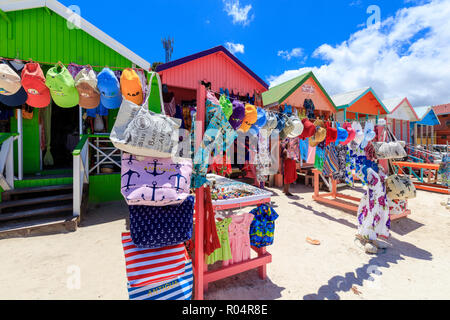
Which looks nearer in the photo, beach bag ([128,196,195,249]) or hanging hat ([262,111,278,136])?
beach bag ([128,196,195,249])

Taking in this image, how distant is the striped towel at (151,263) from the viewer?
1.77 metres

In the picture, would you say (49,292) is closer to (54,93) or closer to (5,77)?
(54,93)

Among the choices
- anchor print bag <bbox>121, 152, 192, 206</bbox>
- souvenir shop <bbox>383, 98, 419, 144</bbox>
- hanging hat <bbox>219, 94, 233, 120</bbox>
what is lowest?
anchor print bag <bbox>121, 152, 192, 206</bbox>

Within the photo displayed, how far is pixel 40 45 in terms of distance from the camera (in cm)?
598

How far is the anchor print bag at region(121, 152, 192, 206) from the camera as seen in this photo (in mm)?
1602

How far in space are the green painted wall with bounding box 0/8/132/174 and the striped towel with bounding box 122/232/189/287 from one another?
690cm

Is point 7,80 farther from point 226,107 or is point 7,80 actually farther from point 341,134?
point 341,134

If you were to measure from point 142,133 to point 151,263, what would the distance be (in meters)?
1.23

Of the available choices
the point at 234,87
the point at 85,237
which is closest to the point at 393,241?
the point at 85,237

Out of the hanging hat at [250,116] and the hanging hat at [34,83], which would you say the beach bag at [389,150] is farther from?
the hanging hat at [34,83]

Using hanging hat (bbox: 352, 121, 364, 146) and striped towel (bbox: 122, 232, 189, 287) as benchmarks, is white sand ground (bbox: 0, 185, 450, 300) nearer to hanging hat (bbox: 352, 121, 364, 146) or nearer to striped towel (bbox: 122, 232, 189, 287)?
striped towel (bbox: 122, 232, 189, 287)

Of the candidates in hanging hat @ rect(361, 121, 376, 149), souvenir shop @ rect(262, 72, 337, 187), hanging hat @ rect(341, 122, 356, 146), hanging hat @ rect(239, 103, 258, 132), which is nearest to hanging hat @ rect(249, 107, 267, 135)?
hanging hat @ rect(239, 103, 258, 132)

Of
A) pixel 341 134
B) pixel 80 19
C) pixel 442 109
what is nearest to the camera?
pixel 341 134

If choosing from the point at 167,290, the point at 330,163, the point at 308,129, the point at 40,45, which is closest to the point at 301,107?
the point at 330,163
